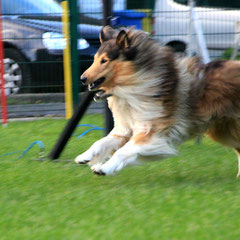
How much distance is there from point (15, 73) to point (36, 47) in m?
0.52

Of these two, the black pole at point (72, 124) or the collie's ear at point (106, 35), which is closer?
the collie's ear at point (106, 35)

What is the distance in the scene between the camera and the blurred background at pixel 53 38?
337 inches

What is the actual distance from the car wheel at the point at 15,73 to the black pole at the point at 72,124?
284cm

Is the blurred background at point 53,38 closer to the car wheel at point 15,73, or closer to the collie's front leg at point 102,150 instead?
the car wheel at point 15,73

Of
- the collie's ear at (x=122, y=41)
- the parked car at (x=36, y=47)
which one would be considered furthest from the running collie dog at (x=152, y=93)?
the parked car at (x=36, y=47)

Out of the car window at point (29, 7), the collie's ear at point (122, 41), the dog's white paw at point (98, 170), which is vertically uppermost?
the car window at point (29, 7)

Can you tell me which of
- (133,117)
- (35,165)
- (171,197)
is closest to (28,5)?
(35,165)

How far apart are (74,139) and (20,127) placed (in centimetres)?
129

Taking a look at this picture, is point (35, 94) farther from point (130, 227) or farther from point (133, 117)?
point (130, 227)

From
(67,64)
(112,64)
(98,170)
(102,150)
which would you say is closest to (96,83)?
(112,64)

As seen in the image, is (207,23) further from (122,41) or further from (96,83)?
(96,83)

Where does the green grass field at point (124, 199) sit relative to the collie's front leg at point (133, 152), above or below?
below

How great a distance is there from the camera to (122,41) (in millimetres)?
4910

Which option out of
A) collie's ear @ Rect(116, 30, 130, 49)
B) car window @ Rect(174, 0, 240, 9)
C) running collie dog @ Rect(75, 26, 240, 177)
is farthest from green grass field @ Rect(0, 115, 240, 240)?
car window @ Rect(174, 0, 240, 9)
